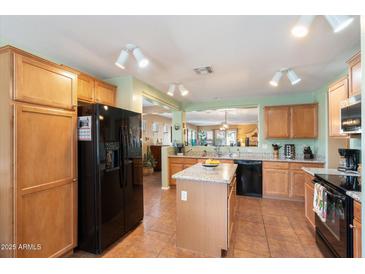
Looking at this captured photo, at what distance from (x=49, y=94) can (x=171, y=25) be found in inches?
54.0

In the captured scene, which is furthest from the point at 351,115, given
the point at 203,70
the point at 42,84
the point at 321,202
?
the point at 42,84

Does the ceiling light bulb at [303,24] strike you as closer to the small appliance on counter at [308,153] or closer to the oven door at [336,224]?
the oven door at [336,224]

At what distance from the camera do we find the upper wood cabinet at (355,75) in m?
1.87

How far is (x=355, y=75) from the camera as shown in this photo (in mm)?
1958

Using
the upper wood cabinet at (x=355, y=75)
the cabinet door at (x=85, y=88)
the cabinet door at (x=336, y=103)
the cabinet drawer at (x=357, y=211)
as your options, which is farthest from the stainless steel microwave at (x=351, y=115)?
the cabinet door at (x=85, y=88)

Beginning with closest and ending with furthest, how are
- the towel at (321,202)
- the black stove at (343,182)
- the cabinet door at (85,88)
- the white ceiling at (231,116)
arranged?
the black stove at (343,182) → the towel at (321,202) → the cabinet door at (85,88) → the white ceiling at (231,116)

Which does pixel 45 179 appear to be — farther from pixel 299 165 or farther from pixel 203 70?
pixel 299 165

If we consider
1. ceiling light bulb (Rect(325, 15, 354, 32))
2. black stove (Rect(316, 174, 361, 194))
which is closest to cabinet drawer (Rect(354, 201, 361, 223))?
black stove (Rect(316, 174, 361, 194))

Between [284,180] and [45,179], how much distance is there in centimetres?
424

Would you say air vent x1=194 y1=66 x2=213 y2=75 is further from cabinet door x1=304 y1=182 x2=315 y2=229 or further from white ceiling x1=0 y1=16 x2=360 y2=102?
cabinet door x1=304 y1=182 x2=315 y2=229

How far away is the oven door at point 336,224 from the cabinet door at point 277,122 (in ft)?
8.13

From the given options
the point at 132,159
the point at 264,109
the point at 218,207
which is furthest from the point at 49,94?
the point at 264,109

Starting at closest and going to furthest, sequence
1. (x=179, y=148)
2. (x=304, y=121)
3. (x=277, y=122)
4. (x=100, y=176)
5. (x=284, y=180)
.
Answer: (x=100, y=176), (x=284, y=180), (x=304, y=121), (x=277, y=122), (x=179, y=148)

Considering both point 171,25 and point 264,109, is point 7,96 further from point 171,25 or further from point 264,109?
point 264,109
